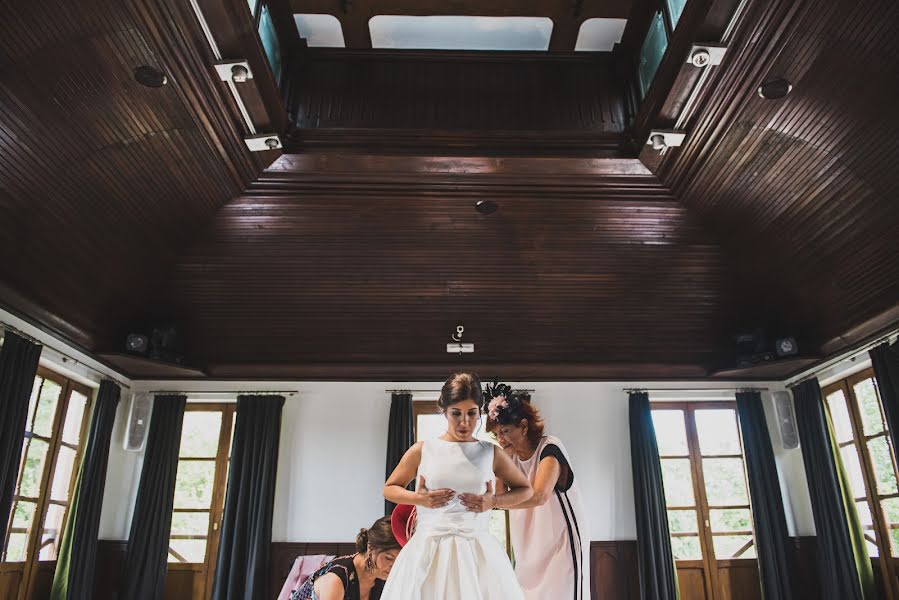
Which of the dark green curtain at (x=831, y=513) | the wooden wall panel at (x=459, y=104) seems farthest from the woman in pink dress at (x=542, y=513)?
the dark green curtain at (x=831, y=513)

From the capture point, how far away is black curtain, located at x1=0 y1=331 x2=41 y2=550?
5.75 m

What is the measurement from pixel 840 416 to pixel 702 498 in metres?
1.82

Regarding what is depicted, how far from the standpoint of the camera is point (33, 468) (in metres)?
6.76

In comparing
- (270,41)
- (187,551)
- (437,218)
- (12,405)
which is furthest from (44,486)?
(270,41)

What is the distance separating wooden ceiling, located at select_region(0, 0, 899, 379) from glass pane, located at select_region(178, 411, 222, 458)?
2.15 ft

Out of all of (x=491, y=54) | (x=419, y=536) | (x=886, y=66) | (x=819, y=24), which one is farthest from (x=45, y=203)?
(x=886, y=66)

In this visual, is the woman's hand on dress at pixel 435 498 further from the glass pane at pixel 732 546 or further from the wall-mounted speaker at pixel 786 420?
the wall-mounted speaker at pixel 786 420

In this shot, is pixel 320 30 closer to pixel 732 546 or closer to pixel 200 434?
pixel 200 434

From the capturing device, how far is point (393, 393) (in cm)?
830

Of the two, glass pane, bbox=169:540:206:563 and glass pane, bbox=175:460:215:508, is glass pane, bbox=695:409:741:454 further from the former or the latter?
glass pane, bbox=169:540:206:563

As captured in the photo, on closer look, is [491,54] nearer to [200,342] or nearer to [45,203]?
[45,203]

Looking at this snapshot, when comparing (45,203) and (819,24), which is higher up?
(819,24)

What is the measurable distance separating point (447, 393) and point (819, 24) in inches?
142

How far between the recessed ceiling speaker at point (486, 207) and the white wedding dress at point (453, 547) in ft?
13.0
